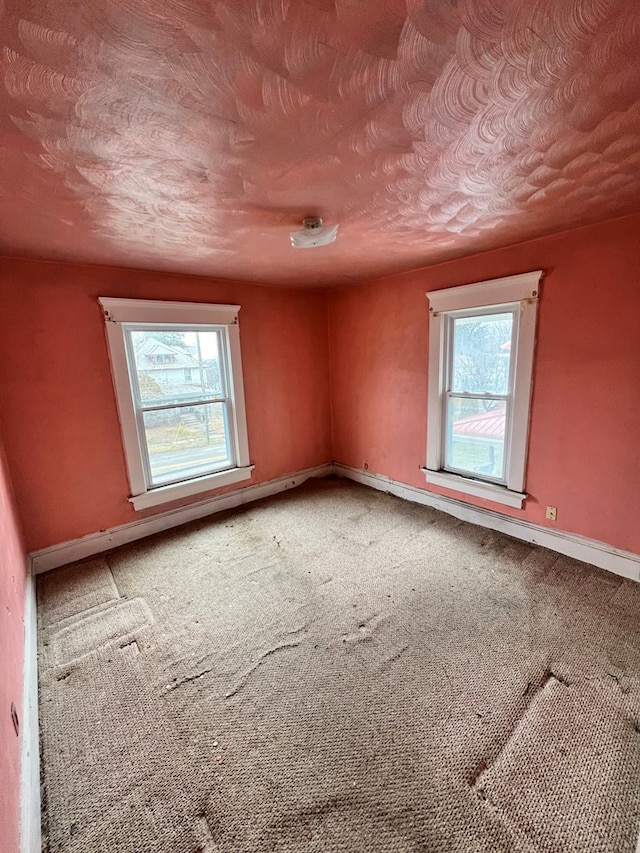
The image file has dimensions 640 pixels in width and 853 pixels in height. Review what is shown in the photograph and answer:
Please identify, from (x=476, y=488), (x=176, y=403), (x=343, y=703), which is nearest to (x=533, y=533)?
(x=476, y=488)

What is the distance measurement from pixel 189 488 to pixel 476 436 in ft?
8.71

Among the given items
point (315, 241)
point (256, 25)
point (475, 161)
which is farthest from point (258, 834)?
point (475, 161)

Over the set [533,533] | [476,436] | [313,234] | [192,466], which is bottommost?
[533,533]

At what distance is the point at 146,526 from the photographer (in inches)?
123

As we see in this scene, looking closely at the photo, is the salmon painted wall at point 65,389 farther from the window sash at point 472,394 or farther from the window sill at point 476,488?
the window sill at point 476,488

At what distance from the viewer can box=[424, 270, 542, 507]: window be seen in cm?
Answer: 263

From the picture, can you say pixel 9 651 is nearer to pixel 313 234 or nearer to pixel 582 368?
pixel 313 234

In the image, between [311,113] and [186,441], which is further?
[186,441]

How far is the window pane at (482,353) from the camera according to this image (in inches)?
110

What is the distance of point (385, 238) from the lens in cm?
231

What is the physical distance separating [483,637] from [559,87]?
232cm

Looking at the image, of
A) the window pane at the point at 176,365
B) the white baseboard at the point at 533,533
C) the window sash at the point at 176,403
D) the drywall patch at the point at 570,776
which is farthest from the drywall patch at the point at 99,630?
the white baseboard at the point at 533,533

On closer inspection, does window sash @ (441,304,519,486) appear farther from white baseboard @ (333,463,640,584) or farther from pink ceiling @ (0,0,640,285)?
pink ceiling @ (0,0,640,285)

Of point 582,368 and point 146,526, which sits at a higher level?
point 582,368
